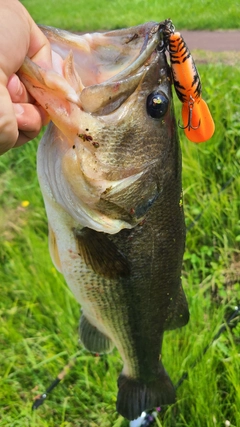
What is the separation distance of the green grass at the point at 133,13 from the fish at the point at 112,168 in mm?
5415

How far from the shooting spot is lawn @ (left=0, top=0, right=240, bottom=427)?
6.78ft

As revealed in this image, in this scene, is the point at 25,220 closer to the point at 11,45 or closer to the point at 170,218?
the point at 170,218

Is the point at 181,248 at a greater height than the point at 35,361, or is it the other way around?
the point at 181,248

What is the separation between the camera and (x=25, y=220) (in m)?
3.06

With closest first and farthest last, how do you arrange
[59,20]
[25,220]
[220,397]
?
[220,397] → [25,220] → [59,20]

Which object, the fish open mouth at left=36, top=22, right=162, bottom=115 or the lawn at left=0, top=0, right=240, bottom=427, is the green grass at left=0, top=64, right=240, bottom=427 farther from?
the fish open mouth at left=36, top=22, right=162, bottom=115

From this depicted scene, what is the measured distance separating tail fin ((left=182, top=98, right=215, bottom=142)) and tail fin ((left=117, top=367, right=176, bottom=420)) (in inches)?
38.7

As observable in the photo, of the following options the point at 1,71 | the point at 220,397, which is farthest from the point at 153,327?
the point at 1,71

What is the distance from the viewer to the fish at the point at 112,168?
1.09 m

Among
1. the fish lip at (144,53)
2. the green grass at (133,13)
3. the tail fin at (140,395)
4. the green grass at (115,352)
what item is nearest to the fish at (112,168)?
the fish lip at (144,53)

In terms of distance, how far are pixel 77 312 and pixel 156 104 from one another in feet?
5.04

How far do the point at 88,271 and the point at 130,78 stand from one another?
2.05 feet

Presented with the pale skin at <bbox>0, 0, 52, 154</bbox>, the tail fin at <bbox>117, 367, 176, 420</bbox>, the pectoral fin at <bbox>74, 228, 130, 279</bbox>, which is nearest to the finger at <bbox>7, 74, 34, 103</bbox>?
the pale skin at <bbox>0, 0, 52, 154</bbox>

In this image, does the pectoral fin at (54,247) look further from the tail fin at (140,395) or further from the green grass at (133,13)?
the green grass at (133,13)
